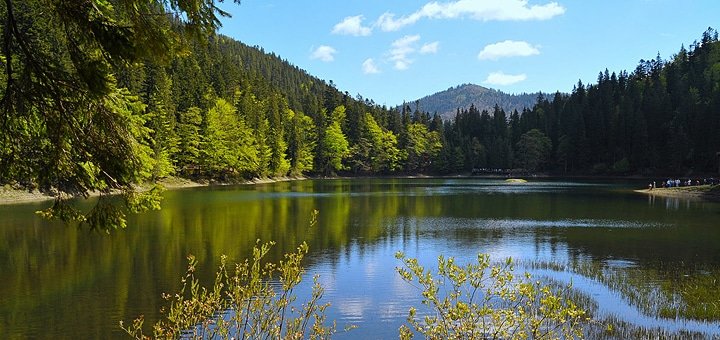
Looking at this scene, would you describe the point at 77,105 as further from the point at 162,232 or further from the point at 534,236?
the point at 534,236

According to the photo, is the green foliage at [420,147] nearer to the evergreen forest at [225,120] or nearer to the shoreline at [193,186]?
the evergreen forest at [225,120]

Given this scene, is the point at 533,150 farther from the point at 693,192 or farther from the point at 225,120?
the point at 225,120

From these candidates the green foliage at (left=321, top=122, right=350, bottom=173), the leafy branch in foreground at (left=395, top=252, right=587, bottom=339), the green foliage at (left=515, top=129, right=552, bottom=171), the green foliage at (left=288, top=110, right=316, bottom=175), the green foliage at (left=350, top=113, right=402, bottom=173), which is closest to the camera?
the leafy branch in foreground at (left=395, top=252, right=587, bottom=339)

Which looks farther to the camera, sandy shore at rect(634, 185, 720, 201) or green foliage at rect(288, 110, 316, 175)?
green foliage at rect(288, 110, 316, 175)

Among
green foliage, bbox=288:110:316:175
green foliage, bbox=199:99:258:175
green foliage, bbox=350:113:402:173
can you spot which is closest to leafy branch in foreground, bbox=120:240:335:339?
green foliage, bbox=199:99:258:175

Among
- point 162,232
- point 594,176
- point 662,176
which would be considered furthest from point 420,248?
point 594,176

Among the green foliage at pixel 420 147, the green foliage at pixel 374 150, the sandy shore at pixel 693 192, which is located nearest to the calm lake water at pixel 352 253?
the sandy shore at pixel 693 192

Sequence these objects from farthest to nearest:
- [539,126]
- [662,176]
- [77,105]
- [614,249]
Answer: [539,126] → [662,176] → [614,249] → [77,105]

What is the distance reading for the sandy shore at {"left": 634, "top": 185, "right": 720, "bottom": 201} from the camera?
5541cm

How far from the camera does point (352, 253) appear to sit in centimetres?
2184

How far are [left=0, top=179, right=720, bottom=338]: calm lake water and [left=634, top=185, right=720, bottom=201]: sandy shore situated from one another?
57.5 feet

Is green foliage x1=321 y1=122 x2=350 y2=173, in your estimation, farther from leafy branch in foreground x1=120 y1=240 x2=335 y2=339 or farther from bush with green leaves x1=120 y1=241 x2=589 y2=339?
leafy branch in foreground x1=120 y1=240 x2=335 y2=339

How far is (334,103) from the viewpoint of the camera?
122875mm

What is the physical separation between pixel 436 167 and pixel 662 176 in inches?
1813
